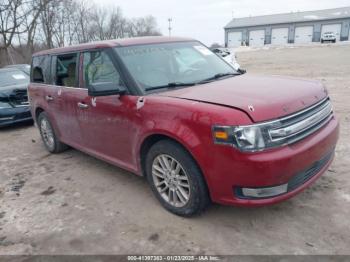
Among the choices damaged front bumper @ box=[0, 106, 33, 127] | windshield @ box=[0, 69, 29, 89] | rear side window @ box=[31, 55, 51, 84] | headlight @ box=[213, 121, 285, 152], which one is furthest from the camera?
windshield @ box=[0, 69, 29, 89]

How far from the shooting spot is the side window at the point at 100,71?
3562 millimetres

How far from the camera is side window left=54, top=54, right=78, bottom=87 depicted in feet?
14.5

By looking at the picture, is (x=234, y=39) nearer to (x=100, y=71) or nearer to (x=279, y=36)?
(x=279, y=36)

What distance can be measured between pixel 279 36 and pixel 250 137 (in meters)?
75.8

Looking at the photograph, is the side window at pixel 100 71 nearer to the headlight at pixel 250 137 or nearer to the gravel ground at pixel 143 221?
the gravel ground at pixel 143 221

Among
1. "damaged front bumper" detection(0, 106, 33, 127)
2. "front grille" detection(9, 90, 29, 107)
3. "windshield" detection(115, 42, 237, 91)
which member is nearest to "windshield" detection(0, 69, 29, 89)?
"front grille" detection(9, 90, 29, 107)

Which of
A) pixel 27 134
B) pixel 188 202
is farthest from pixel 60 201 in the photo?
pixel 27 134

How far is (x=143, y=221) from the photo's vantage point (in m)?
3.33

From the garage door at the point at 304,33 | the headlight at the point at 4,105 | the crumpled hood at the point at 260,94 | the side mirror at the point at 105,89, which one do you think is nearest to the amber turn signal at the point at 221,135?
the crumpled hood at the point at 260,94

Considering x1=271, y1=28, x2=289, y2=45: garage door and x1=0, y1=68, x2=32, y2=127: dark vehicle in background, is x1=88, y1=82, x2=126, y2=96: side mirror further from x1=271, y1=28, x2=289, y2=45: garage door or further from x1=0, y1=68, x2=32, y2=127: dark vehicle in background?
x1=271, y1=28, x2=289, y2=45: garage door

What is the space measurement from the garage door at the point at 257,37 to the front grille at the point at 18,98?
234 ft

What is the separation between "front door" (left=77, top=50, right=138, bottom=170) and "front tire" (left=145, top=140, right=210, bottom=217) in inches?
14.6

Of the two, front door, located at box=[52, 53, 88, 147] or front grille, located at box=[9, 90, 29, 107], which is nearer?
front door, located at box=[52, 53, 88, 147]

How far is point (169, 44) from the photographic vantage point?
13.6 feet
